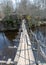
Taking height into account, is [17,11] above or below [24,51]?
below

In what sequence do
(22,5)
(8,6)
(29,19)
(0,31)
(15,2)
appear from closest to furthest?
(0,31)
(29,19)
(8,6)
(22,5)
(15,2)

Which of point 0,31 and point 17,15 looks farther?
point 17,15

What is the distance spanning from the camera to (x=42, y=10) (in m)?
17.1

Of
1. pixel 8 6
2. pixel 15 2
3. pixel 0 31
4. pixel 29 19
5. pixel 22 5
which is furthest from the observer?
pixel 15 2

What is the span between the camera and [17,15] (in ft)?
49.6

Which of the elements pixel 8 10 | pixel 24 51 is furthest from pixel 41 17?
pixel 24 51

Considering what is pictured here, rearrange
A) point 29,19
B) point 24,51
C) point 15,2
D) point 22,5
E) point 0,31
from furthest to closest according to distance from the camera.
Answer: point 15,2 → point 22,5 → point 29,19 → point 0,31 → point 24,51

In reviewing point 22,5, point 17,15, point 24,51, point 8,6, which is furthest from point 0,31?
point 24,51

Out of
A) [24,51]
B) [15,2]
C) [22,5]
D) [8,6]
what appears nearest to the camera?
[24,51]

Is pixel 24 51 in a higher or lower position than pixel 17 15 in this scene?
higher

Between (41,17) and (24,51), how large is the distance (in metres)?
12.4

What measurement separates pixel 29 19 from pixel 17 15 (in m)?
1.04

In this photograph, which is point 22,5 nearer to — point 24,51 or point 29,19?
point 29,19

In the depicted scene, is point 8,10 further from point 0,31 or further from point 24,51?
point 24,51
